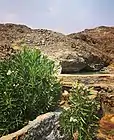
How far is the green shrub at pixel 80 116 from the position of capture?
6.86m

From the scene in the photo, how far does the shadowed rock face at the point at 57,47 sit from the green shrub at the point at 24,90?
4.23m

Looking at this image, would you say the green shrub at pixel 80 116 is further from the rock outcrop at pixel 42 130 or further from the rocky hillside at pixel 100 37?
the rocky hillside at pixel 100 37

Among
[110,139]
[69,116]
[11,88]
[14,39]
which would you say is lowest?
[110,139]

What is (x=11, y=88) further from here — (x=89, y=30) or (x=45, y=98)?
(x=89, y=30)

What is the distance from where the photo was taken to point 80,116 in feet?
22.6

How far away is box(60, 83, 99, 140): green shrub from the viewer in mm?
6859

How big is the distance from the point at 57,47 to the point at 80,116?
562cm

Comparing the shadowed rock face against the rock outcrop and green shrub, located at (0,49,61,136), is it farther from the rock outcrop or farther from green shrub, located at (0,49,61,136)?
the rock outcrop

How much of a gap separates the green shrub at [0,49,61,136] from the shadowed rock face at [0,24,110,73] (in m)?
4.23

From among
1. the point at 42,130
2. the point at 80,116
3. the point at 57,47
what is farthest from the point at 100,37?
the point at 42,130

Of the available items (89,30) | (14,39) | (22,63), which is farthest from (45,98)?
(89,30)

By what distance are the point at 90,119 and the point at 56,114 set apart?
2.16 ft

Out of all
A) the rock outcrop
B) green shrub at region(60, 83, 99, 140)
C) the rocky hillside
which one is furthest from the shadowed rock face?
the rock outcrop

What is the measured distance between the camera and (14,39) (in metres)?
12.9
